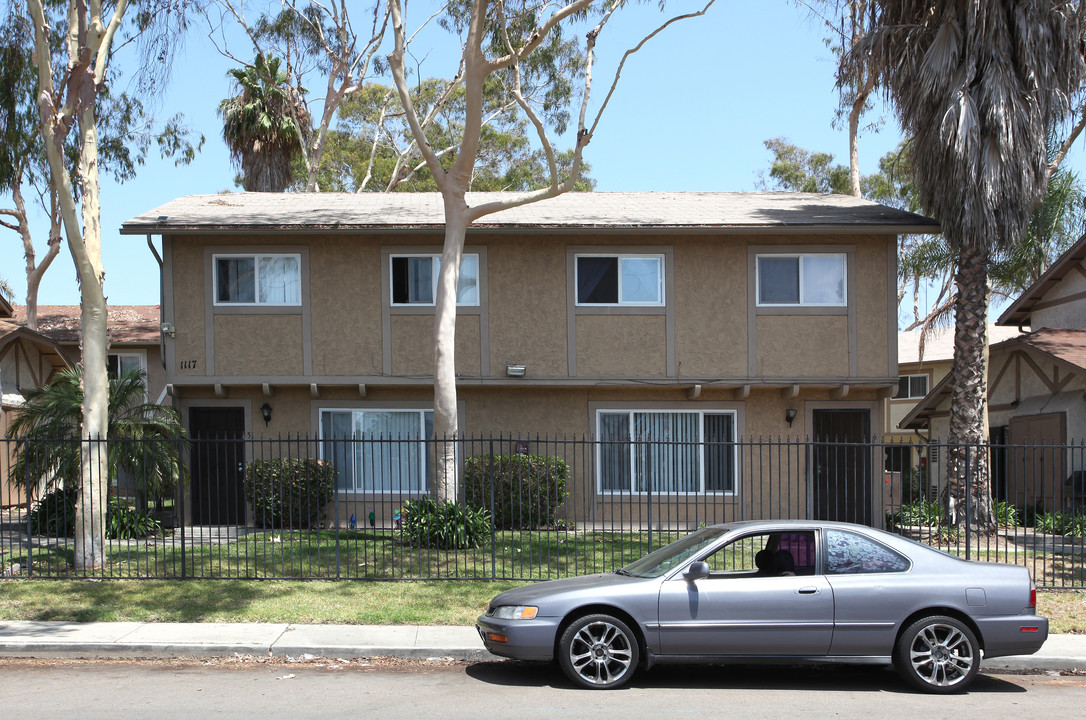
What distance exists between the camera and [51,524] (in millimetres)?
14773

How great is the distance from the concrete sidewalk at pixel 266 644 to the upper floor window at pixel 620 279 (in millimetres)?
8541

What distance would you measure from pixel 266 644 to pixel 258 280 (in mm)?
9296

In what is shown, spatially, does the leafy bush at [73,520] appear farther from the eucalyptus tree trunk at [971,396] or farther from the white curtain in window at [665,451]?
the eucalyptus tree trunk at [971,396]

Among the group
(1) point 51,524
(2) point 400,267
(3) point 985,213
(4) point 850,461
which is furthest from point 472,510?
(3) point 985,213

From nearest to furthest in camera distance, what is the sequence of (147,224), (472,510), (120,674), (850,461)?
(120,674) < (472,510) < (147,224) < (850,461)

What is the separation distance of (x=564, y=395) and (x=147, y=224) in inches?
297

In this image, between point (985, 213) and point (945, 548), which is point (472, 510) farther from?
point (985, 213)

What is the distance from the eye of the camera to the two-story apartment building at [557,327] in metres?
16.7

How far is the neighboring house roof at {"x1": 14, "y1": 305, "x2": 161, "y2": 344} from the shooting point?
2608 centimetres

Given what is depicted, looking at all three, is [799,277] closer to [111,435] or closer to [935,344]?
[111,435]

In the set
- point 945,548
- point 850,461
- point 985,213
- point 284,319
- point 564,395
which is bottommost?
point 945,548

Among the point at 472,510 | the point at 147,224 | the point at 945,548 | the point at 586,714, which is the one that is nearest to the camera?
the point at 586,714

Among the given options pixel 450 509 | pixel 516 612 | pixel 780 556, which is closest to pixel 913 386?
pixel 450 509

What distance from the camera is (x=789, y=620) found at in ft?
24.8
